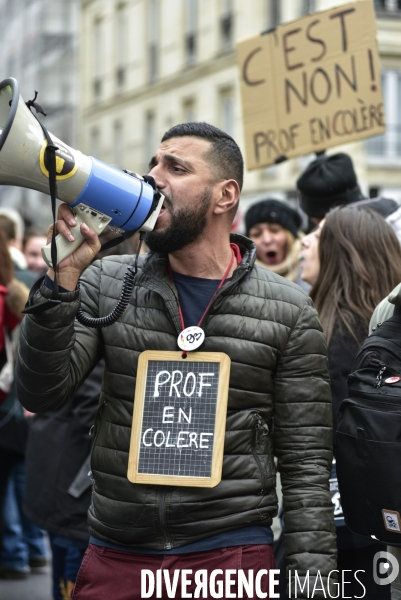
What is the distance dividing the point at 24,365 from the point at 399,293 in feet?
Result: 3.88

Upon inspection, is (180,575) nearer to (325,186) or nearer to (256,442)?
(256,442)

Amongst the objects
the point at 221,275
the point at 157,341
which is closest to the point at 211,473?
the point at 157,341

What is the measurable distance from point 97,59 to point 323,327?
29.9 m

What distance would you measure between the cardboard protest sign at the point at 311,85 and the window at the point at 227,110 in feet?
59.7

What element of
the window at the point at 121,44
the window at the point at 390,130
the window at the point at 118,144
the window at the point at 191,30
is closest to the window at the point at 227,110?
the window at the point at 191,30

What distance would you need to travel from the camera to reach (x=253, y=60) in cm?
652

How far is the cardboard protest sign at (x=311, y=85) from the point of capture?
6.07 metres

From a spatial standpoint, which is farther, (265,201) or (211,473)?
(265,201)

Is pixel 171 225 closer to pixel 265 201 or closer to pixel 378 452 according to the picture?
pixel 378 452

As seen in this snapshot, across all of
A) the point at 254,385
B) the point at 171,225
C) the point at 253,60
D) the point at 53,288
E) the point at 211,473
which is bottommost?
the point at 211,473

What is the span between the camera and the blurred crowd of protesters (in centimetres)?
424

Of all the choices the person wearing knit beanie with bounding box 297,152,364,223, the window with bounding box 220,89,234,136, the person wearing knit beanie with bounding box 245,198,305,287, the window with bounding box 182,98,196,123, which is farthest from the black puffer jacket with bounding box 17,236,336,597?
the window with bounding box 182,98,196,123

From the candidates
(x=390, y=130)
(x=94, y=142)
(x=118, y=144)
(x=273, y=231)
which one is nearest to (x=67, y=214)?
(x=273, y=231)

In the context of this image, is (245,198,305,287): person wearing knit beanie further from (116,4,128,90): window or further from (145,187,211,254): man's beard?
(116,4,128,90): window
